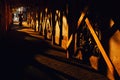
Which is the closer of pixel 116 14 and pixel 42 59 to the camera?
pixel 116 14

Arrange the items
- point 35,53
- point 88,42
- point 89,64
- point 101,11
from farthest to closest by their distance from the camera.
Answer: point 35,53 → point 88,42 → point 89,64 → point 101,11

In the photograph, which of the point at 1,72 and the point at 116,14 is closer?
the point at 116,14

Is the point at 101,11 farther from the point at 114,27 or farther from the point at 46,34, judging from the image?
the point at 46,34

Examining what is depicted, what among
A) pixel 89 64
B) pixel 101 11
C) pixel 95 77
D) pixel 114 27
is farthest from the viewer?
pixel 89 64

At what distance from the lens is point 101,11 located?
696 cm

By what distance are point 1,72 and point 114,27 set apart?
3851 mm

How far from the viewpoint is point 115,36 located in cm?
619

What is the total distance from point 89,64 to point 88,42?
1.05 meters

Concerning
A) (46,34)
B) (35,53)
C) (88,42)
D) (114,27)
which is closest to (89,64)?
(88,42)

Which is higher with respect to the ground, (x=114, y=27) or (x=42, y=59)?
(x=114, y=27)

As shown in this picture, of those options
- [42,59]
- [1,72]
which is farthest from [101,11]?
[1,72]

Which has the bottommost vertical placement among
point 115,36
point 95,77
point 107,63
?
point 95,77

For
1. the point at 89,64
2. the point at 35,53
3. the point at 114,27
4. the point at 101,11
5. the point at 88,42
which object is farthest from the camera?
the point at 35,53

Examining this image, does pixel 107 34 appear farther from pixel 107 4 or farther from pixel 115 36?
pixel 107 4
